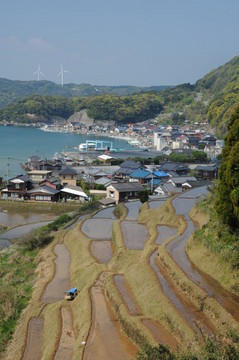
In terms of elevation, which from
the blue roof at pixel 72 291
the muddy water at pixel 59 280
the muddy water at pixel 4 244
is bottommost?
the muddy water at pixel 4 244

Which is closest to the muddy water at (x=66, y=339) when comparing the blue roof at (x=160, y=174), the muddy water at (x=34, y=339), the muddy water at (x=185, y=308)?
the muddy water at (x=34, y=339)

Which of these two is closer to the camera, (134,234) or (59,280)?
(59,280)

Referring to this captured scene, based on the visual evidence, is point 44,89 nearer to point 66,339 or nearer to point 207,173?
point 207,173

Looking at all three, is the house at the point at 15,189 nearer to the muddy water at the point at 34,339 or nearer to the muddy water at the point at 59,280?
the muddy water at the point at 59,280

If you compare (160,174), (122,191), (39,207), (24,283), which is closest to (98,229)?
(24,283)

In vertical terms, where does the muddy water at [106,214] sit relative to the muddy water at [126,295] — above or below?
below

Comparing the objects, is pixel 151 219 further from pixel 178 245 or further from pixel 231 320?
pixel 231 320
